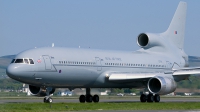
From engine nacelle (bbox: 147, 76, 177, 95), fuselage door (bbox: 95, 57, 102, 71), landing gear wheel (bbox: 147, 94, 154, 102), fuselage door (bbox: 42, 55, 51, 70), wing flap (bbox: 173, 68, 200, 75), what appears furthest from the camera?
wing flap (bbox: 173, 68, 200, 75)

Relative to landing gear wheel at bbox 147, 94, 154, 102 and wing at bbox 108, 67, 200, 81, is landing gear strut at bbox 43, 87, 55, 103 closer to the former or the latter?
wing at bbox 108, 67, 200, 81

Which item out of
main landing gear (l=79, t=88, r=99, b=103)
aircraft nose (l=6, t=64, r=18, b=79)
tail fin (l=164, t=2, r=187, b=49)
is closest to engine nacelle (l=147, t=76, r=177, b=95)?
main landing gear (l=79, t=88, r=99, b=103)

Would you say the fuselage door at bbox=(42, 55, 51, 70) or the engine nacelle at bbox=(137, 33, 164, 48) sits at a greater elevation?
the engine nacelle at bbox=(137, 33, 164, 48)

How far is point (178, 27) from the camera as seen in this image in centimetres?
5619

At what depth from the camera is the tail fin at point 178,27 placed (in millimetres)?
55000

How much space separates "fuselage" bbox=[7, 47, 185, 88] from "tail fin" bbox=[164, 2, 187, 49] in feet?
14.2

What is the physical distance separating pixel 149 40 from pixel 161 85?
29.2 feet

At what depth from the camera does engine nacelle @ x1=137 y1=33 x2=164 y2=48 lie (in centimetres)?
5106

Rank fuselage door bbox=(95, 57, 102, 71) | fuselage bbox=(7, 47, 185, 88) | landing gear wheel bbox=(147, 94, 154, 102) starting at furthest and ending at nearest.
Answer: landing gear wheel bbox=(147, 94, 154, 102)
fuselage door bbox=(95, 57, 102, 71)
fuselage bbox=(7, 47, 185, 88)

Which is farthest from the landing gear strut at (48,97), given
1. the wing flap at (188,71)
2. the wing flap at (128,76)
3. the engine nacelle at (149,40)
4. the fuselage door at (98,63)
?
the engine nacelle at (149,40)

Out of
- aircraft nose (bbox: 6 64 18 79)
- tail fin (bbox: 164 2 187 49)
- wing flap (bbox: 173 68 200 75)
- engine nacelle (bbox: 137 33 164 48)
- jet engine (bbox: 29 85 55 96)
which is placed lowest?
A: jet engine (bbox: 29 85 55 96)

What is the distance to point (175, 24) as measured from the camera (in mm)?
55781

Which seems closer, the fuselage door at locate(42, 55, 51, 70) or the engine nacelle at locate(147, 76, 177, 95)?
the fuselage door at locate(42, 55, 51, 70)

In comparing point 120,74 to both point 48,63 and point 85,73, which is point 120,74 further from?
point 48,63
